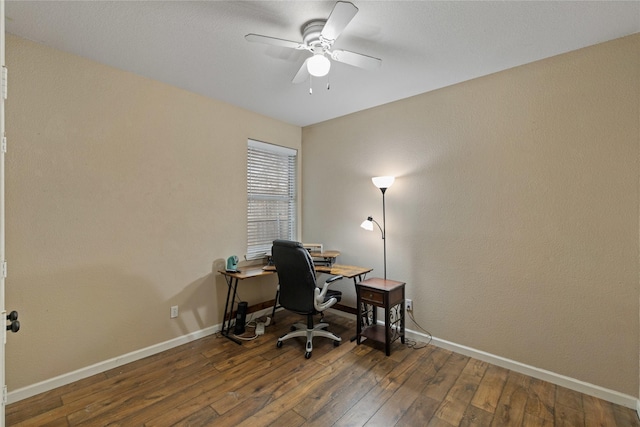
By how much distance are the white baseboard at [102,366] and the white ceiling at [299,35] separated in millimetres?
2455

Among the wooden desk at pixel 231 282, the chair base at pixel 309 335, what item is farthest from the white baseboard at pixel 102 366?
the chair base at pixel 309 335

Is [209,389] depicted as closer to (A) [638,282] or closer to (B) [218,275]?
(B) [218,275]

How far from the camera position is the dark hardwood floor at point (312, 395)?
1.85m

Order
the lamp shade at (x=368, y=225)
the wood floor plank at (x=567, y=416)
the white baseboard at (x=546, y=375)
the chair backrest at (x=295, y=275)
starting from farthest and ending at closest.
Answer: the lamp shade at (x=368, y=225) < the chair backrest at (x=295, y=275) < the white baseboard at (x=546, y=375) < the wood floor plank at (x=567, y=416)

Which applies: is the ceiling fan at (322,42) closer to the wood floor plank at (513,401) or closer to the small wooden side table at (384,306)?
the small wooden side table at (384,306)

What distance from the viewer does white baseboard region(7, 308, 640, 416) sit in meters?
2.00

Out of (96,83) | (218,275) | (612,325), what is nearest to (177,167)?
(96,83)

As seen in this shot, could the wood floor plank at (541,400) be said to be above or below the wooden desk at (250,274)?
below

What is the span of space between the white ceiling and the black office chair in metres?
1.59

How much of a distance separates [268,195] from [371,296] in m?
1.86

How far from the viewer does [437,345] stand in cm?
281

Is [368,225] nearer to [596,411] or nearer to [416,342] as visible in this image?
[416,342]

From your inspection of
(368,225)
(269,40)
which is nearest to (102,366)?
(368,225)

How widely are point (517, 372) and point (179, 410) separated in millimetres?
2611
